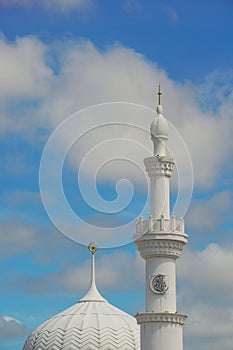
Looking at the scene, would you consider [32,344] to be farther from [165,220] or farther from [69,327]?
[165,220]

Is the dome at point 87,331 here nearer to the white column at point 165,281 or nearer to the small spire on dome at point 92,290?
the small spire on dome at point 92,290

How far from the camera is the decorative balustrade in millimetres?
64875

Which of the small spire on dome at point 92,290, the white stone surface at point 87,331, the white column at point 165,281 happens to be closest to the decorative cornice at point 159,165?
the white column at point 165,281

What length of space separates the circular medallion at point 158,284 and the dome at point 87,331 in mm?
16314

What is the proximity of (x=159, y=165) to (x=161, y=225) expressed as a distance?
3.63m

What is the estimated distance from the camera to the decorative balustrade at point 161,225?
213ft

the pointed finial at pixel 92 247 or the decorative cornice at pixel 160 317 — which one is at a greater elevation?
the pointed finial at pixel 92 247

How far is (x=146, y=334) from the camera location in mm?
63312

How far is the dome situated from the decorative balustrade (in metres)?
16.5

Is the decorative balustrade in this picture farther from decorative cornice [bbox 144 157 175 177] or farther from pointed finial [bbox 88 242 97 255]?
pointed finial [bbox 88 242 97 255]

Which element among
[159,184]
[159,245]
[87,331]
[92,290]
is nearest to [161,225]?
[159,245]

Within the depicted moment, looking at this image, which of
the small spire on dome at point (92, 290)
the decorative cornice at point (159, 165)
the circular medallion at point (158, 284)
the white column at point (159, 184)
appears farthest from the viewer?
the small spire on dome at point (92, 290)

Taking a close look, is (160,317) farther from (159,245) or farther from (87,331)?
(87,331)

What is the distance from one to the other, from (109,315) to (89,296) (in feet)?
11.5
